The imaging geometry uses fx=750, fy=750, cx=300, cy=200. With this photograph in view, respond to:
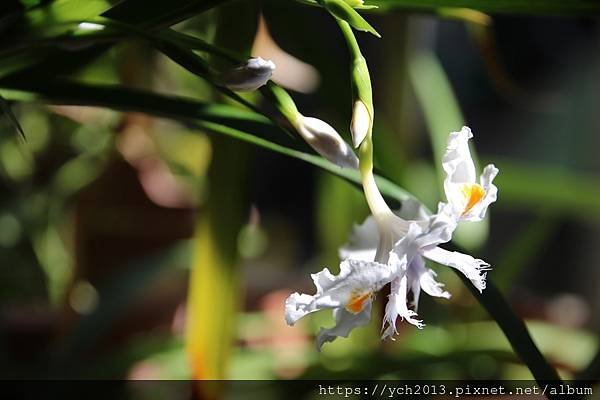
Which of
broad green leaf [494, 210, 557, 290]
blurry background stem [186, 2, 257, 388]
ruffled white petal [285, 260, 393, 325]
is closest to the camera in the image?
ruffled white petal [285, 260, 393, 325]

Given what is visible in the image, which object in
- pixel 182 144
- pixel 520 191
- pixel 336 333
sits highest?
pixel 336 333

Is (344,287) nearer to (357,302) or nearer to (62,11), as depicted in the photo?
(357,302)

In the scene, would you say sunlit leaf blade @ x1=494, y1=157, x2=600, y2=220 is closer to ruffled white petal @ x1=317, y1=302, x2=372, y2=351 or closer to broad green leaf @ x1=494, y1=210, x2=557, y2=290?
broad green leaf @ x1=494, y1=210, x2=557, y2=290

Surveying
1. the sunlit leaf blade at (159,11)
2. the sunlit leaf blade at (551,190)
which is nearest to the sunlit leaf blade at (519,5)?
the sunlit leaf blade at (159,11)

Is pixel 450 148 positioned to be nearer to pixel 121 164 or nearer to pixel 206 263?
pixel 206 263

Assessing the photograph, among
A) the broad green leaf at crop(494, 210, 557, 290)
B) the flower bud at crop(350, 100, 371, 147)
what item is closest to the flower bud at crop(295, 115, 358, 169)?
the flower bud at crop(350, 100, 371, 147)

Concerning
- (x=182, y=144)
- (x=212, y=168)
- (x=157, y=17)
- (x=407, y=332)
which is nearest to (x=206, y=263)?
(x=212, y=168)

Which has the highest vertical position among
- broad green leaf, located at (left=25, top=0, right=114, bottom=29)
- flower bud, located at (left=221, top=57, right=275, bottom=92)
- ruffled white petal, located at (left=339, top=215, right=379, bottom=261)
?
flower bud, located at (left=221, top=57, right=275, bottom=92)
